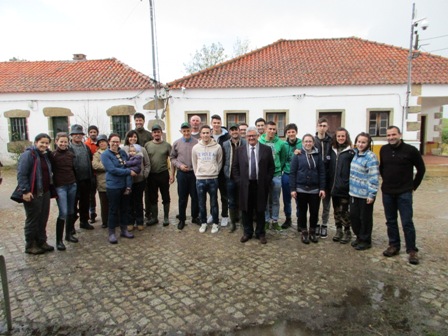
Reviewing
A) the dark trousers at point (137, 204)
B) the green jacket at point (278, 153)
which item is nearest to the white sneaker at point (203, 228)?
the dark trousers at point (137, 204)

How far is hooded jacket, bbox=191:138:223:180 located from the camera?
5.11m

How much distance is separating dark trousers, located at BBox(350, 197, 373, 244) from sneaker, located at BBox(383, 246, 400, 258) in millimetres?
300

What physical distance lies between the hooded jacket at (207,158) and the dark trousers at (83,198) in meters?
1.95

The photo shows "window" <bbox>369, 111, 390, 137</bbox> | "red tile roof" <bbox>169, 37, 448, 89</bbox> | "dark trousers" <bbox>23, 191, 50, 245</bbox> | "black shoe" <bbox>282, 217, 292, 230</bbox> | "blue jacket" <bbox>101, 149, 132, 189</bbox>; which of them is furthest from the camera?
"window" <bbox>369, 111, 390, 137</bbox>

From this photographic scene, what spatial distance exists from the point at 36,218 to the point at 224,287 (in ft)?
9.43

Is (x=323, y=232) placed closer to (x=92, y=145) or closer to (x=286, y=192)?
(x=286, y=192)

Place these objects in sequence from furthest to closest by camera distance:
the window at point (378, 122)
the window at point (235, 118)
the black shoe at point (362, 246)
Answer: the window at point (235, 118), the window at point (378, 122), the black shoe at point (362, 246)

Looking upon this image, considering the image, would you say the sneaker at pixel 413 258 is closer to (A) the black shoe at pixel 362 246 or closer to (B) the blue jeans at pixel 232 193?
(A) the black shoe at pixel 362 246

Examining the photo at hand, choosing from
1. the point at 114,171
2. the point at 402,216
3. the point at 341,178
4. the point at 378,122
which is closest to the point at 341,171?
the point at 341,178

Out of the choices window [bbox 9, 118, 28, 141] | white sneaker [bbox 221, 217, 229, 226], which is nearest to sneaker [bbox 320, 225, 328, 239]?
white sneaker [bbox 221, 217, 229, 226]

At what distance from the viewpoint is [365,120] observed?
42.4ft

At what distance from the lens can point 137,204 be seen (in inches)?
212

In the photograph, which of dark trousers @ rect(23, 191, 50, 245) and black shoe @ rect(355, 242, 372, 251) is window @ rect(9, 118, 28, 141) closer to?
dark trousers @ rect(23, 191, 50, 245)

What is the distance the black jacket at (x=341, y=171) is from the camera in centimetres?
441
